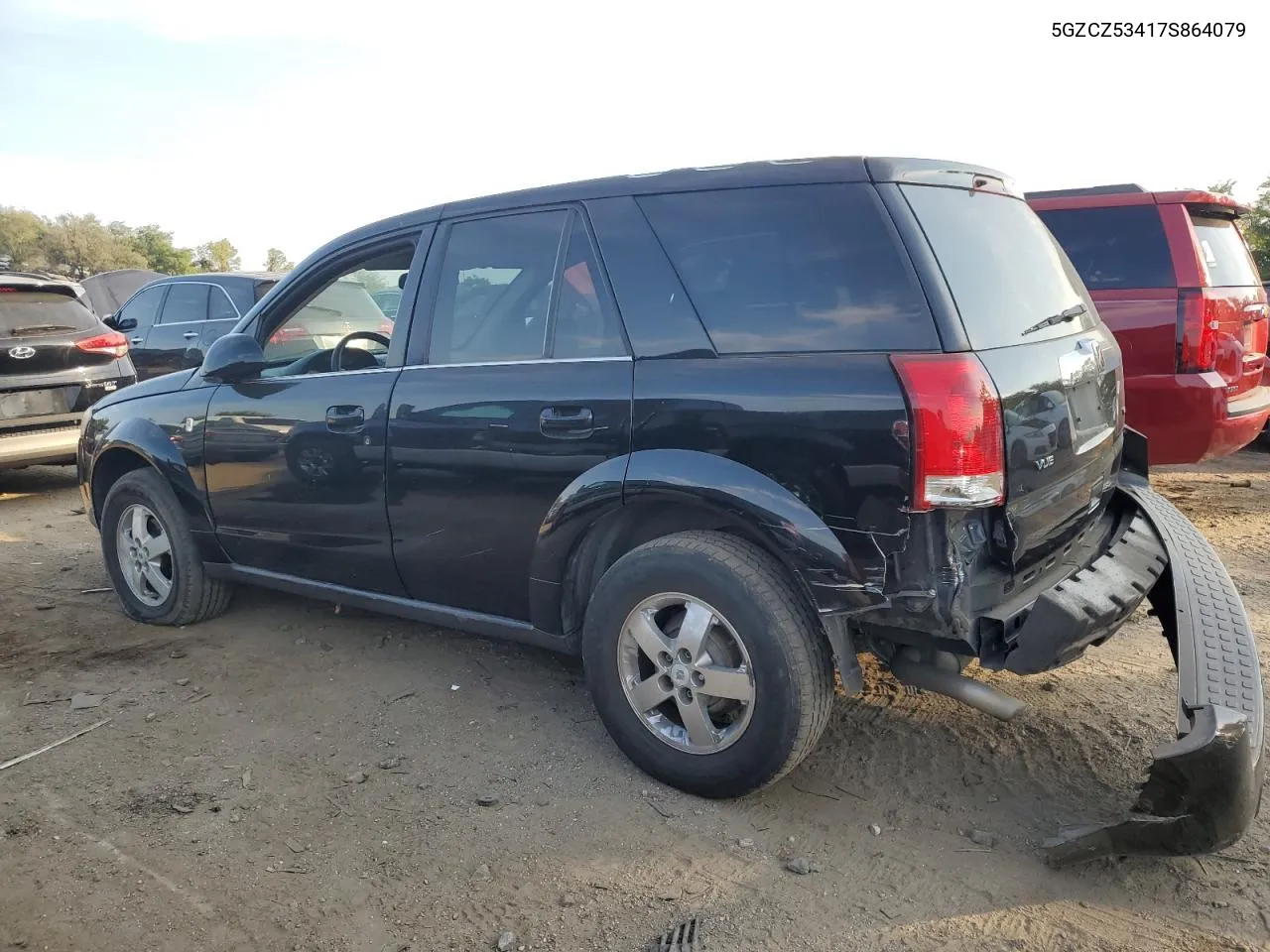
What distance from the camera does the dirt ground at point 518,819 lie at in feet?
7.89

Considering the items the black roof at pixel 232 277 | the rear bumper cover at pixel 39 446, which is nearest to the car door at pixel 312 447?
the rear bumper cover at pixel 39 446

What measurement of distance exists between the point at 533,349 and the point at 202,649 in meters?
2.23

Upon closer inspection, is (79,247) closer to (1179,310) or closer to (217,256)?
(217,256)

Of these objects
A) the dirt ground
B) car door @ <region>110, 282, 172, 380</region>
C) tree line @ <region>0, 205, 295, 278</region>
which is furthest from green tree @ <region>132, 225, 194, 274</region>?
the dirt ground

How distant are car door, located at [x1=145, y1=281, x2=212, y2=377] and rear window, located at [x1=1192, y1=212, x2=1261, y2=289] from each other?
8.61 m

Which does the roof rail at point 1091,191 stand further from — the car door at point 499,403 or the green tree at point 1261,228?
the green tree at point 1261,228

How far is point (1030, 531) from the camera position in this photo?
2678 mm

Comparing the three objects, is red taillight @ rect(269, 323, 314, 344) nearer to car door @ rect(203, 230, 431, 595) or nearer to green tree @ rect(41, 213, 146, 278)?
car door @ rect(203, 230, 431, 595)

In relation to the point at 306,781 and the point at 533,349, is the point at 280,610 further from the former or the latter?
the point at 533,349

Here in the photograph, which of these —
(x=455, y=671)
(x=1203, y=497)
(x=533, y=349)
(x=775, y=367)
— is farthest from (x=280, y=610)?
(x=1203, y=497)

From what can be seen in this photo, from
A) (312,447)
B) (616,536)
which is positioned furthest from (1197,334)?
(312,447)

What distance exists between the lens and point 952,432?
8.02ft

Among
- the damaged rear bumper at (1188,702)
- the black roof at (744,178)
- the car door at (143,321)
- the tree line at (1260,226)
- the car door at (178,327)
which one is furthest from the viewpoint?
the tree line at (1260,226)

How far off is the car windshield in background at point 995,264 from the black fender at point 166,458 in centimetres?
322
